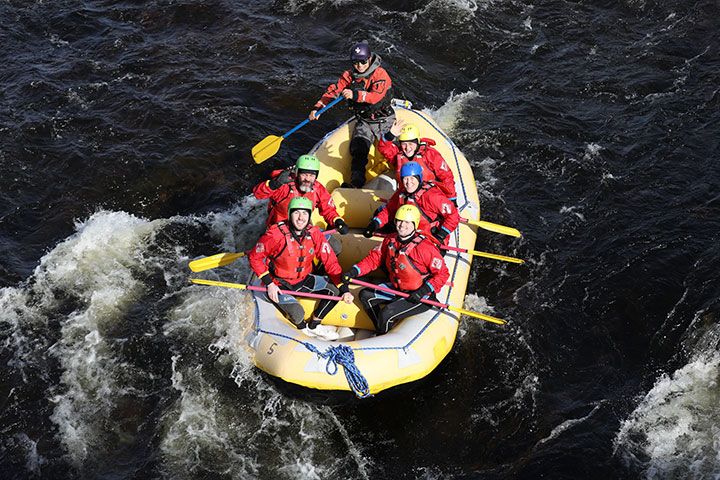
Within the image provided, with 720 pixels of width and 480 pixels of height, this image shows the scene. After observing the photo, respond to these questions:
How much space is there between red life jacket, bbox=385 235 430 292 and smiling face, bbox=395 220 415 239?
119 millimetres

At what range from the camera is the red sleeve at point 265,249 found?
28.5 feet

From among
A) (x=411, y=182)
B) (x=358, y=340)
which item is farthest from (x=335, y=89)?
(x=358, y=340)

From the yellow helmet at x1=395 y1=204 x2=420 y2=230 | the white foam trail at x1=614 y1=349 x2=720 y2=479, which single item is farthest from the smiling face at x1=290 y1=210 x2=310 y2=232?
the white foam trail at x1=614 y1=349 x2=720 y2=479

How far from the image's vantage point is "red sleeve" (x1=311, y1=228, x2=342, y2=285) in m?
8.81

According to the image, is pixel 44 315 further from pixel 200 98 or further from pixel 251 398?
pixel 200 98

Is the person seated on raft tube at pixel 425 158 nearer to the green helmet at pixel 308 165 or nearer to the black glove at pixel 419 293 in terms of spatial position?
the green helmet at pixel 308 165

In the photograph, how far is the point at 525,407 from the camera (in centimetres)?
896

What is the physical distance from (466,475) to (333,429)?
5.02ft

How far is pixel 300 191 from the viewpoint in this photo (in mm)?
9352

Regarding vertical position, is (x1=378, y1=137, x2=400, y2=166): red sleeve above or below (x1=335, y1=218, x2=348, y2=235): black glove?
above

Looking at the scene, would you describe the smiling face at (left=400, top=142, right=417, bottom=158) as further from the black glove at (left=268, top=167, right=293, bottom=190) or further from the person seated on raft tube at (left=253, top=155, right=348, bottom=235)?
the black glove at (left=268, top=167, right=293, bottom=190)

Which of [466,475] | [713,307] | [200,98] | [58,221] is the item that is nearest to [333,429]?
[466,475]

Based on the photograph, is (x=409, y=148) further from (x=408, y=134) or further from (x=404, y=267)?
(x=404, y=267)

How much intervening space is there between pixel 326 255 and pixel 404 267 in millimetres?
900
